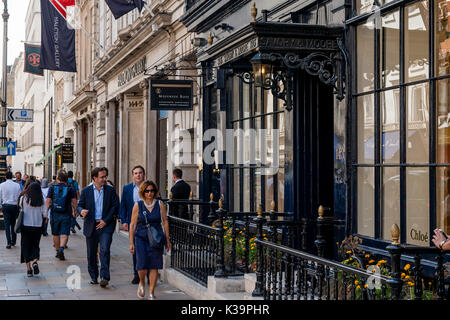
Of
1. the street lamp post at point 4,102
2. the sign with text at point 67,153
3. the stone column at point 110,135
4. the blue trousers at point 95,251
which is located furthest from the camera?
the sign with text at point 67,153

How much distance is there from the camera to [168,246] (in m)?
9.95

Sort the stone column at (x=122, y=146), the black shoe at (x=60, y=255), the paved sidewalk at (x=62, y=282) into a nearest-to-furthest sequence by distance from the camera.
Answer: the paved sidewalk at (x=62, y=282) < the black shoe at (x=60, y=255) < the stone column at (x=122, y=146)

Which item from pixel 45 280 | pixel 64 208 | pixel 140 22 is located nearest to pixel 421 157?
pixel 45 280

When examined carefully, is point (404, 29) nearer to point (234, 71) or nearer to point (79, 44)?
point (234, 71)

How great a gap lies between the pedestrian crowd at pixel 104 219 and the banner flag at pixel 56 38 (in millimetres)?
11060

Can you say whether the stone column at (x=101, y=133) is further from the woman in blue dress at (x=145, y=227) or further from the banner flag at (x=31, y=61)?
the woman in blue dress at (x=145, y=227)

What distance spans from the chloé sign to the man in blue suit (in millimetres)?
10213

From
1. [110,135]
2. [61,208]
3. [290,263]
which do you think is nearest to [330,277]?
→ [290,263]

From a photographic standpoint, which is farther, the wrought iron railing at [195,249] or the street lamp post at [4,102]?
the street lamp post at [4,102]

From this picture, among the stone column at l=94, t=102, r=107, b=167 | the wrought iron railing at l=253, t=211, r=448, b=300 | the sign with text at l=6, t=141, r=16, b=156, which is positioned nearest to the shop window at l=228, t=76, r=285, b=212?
the wrought iron railing at l=253, t=211, r=448, b=300

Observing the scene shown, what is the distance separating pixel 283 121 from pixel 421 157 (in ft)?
13.4

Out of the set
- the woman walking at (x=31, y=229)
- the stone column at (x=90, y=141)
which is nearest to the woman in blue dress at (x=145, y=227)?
the woman walking at (x=31, y=229)

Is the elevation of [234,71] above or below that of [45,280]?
above

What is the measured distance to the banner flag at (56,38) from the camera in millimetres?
25406
